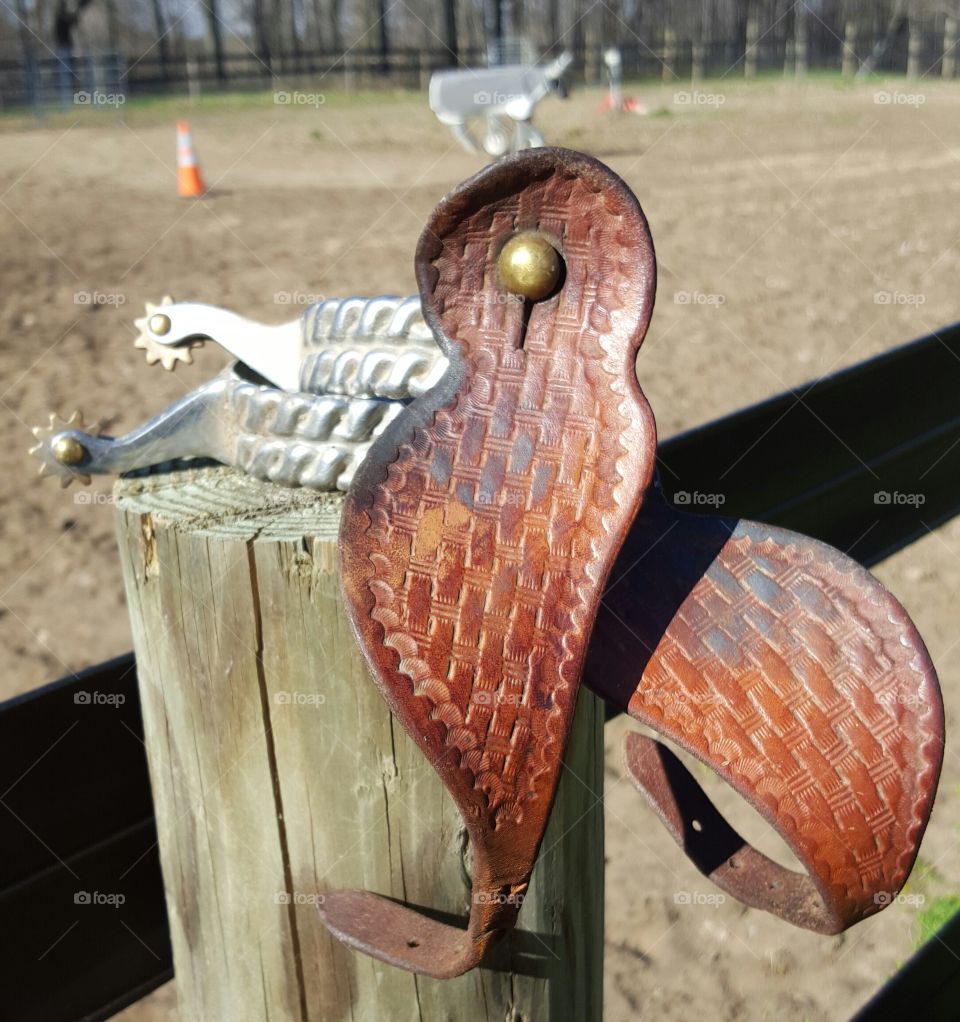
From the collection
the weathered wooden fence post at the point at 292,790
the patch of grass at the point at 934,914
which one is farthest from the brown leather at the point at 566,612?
the patch of grass at the point at 934,914

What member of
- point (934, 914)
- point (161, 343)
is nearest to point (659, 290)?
point (934, 914)

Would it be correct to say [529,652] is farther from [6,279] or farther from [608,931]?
[6,279]

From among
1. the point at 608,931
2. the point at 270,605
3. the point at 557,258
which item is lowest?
the point at 608,931

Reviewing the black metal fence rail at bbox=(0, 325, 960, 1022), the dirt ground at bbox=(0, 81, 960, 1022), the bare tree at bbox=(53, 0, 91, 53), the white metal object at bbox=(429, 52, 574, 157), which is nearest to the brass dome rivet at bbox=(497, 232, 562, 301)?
the black metal fence rail at bbox=(0, 325, 960, 1022)

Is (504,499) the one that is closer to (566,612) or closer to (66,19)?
(566,612)

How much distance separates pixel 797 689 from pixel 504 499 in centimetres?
28

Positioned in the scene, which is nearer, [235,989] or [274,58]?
[235,989]

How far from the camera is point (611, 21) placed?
24.6 meters

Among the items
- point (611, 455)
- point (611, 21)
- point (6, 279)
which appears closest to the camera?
point (611, 455)

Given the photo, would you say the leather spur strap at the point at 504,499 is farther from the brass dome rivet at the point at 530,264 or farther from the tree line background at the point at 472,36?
the tree line background at the point at 472,36

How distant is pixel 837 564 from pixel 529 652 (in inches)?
10.8

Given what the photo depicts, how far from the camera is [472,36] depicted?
2312 centimetres

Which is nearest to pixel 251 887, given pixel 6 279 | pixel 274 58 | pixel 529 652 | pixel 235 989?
pixel 235 989

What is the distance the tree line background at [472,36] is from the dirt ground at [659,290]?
19.9ft
